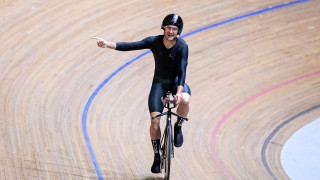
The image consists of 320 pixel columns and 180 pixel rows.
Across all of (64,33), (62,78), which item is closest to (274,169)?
(62,78)

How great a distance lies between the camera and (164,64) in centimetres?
445

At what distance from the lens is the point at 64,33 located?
281 inches

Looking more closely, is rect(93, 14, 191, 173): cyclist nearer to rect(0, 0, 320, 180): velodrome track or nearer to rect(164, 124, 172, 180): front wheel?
rect(164, 124, 172, 180): front wheel

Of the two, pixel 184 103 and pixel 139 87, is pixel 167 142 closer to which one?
pixel 184 103

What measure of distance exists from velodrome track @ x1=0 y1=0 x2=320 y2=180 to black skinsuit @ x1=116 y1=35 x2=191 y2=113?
82 cm

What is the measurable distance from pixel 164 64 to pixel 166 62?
0.11 ft

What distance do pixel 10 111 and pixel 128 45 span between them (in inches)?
73.0

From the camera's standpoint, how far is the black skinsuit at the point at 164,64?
14.2 ft

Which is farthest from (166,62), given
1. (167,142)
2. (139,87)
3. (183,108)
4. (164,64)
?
(139,87)

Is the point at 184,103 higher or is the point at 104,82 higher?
the point at 104,82

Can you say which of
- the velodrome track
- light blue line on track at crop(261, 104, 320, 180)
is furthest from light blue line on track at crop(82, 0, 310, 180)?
light blue line on track at crop(261, 104, 320, 180)

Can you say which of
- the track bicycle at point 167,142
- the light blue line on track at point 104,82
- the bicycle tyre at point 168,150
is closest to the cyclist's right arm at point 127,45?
the track bicycle at point 167,142

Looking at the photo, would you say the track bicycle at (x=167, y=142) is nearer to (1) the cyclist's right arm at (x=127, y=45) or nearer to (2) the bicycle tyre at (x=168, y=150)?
(2) the bicycle tyre at (x=168, y=150)

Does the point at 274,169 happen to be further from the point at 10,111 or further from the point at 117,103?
the point at 10,111
